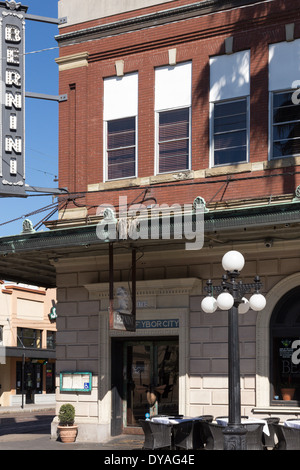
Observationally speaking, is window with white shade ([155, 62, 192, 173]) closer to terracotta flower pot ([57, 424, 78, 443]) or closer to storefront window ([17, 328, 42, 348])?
terracotta flower pot ([57, 424, 78, 443])

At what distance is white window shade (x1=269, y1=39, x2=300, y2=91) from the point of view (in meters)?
19.5

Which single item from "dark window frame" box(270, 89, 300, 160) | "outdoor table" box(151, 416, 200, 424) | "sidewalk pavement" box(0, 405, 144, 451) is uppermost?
"dark window frame" box(270, 89, 300, 160)

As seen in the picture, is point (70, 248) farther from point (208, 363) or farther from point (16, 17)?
point (16, 17)

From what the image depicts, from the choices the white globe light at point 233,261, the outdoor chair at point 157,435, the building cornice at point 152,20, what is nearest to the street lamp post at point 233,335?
the white globe light at point 233,261

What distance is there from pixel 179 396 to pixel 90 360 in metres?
3.04

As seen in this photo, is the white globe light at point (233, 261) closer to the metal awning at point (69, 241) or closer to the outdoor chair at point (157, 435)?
the metal awning at point (69, 241)

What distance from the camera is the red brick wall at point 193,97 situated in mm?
19750

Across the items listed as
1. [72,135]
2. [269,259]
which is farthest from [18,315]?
[269,259]

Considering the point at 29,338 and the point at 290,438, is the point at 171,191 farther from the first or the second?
the point at 29,338

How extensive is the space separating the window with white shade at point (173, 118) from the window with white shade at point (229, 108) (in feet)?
2.57

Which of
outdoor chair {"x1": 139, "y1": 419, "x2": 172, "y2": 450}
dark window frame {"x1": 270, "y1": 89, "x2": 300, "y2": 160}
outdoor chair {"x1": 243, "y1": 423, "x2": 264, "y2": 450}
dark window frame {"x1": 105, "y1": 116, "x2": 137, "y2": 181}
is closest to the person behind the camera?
outdoor chair {"x1": 243, "y1": 423, "x2": 264, "y2": 450}

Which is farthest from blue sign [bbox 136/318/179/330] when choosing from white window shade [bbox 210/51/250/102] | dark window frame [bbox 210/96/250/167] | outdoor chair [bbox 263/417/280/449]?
white window shade [bbox 210/51/250/102]

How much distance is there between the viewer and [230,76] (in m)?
20.5

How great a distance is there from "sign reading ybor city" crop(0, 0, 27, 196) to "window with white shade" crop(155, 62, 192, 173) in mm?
3889
